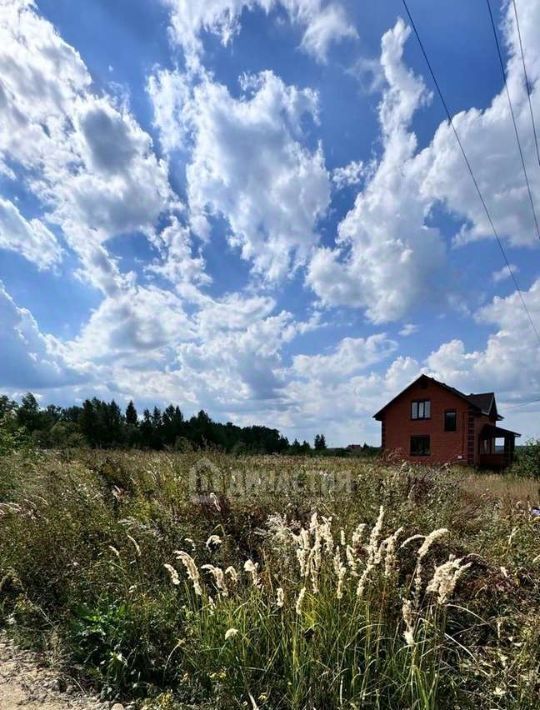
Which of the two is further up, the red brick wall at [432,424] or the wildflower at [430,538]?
the red brick wall at [432,424]

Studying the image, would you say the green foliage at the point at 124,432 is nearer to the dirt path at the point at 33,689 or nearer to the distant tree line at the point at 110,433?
the distant tree line at the point at 110,433

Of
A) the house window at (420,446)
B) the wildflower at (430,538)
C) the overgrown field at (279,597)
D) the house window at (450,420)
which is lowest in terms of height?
the overgrown field at (279,597)

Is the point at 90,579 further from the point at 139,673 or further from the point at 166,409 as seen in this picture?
the point at 166,409

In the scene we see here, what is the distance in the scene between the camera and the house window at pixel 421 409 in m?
32.3

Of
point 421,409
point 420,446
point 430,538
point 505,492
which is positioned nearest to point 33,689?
point 430,538

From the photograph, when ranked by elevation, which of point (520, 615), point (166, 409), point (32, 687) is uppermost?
point (166, 409)

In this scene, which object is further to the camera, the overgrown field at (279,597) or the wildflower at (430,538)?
the overgrown field at (279,597)

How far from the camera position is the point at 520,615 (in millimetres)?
2445

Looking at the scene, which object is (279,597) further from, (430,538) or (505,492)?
(505,492)

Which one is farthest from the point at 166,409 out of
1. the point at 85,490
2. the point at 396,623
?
the point at 396,623

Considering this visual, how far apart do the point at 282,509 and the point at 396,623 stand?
6.06 feet

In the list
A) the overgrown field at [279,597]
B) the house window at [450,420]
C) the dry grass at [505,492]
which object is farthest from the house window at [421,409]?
the overgrown field at [279,597]

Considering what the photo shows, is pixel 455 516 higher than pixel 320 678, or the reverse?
pixel 455 516

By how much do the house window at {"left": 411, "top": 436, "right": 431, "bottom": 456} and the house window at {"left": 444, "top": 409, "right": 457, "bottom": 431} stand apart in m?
1.78
